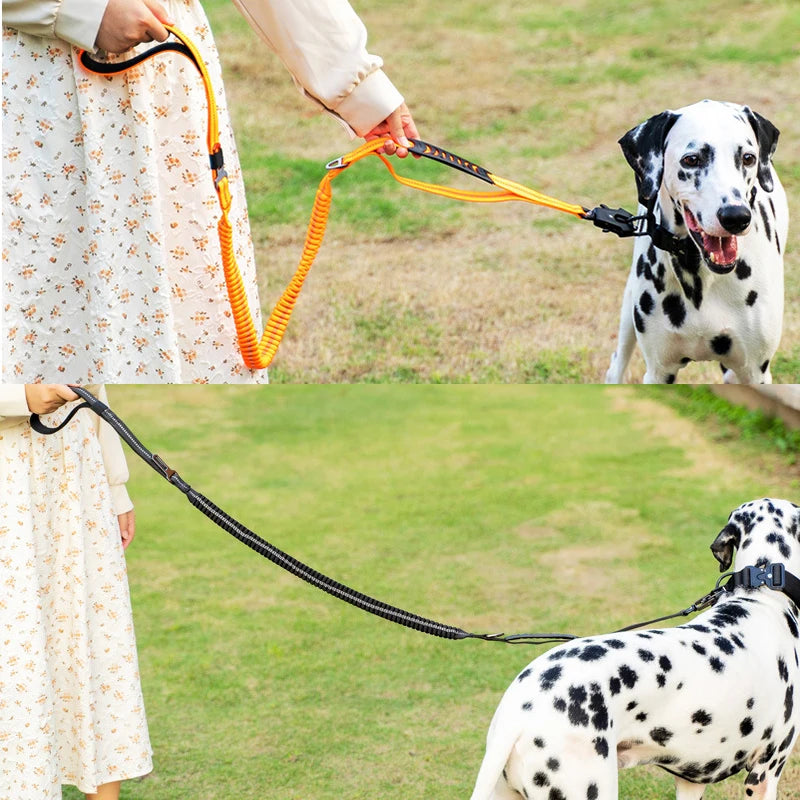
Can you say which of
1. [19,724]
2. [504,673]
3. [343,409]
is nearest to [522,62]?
[343,409]

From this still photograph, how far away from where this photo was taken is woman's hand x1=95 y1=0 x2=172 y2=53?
2.35m

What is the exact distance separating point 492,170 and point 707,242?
16.2 feet

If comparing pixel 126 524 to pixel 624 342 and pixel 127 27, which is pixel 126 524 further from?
pixel 624 342

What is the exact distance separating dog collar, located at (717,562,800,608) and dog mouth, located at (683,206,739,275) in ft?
2.24

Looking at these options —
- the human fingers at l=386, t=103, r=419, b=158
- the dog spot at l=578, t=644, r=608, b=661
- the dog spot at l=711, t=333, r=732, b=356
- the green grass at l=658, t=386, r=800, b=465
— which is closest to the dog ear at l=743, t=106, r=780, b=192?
the dog spot at l=711, t=333, r=732, b=356

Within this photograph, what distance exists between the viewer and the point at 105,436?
9.92 feet

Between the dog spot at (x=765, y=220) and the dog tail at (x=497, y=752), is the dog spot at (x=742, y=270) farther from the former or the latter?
the dog tail at (x=497, y=752)

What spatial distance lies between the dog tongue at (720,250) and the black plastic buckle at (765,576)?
2.26 ft

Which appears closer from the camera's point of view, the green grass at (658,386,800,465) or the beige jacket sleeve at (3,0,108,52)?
the beige jacket sleeve at (3,0,108,52)

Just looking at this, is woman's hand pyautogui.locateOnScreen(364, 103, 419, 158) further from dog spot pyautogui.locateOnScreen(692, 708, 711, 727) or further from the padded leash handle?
dog spot pyautogui.locateOnScreen(692, 708, 711, 727)

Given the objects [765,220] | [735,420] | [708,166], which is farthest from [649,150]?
[735,420]

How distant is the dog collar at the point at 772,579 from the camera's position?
2488 millimetres

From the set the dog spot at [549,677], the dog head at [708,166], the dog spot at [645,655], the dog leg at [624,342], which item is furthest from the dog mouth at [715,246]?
the dog spot at [549,677]

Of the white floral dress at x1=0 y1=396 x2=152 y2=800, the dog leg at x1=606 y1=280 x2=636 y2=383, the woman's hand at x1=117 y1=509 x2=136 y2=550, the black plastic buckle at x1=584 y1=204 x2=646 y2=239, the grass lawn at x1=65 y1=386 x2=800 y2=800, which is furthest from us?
the grass lawn at x1=65 y1=386 x2=800 y2=800
